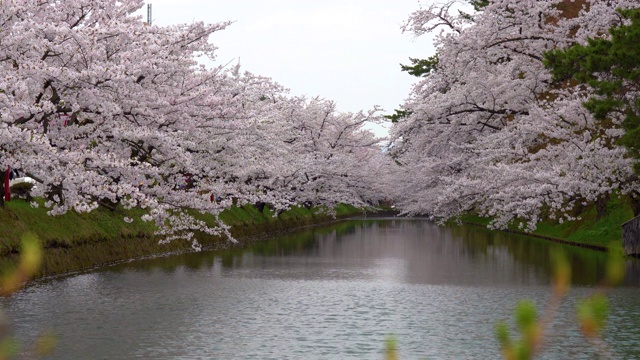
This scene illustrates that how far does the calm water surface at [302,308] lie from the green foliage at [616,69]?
14.5 feet

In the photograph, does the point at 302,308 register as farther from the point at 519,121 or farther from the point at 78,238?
the point at 519,121

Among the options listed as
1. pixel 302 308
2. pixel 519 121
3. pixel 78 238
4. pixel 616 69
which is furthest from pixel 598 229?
pixel 302 308

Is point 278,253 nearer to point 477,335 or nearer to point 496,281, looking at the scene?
point 496,281

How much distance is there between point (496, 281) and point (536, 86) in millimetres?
18876

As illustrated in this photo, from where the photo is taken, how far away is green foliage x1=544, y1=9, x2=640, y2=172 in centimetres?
2531

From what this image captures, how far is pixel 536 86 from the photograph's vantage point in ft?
130

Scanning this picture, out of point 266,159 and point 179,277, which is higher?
point 266,159

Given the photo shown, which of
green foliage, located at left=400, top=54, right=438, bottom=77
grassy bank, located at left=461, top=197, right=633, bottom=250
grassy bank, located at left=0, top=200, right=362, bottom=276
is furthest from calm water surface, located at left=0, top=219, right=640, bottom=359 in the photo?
green foliage, located at left=400, top=54, right=438, bottom=77

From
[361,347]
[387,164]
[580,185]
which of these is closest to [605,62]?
[580,185]

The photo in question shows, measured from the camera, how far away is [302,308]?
16.7 meters

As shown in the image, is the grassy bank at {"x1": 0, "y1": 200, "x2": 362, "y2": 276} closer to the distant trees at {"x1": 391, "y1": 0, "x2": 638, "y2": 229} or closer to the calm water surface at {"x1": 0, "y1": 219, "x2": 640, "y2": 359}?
the calm water surface at {"x1": 0, "y1": 219, "x2": 640, "y2": 359}

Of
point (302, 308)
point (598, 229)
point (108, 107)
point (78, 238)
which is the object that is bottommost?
point (302, 308)

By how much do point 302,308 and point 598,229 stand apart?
24575 mm

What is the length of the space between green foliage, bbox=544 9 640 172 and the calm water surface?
4434 mm
